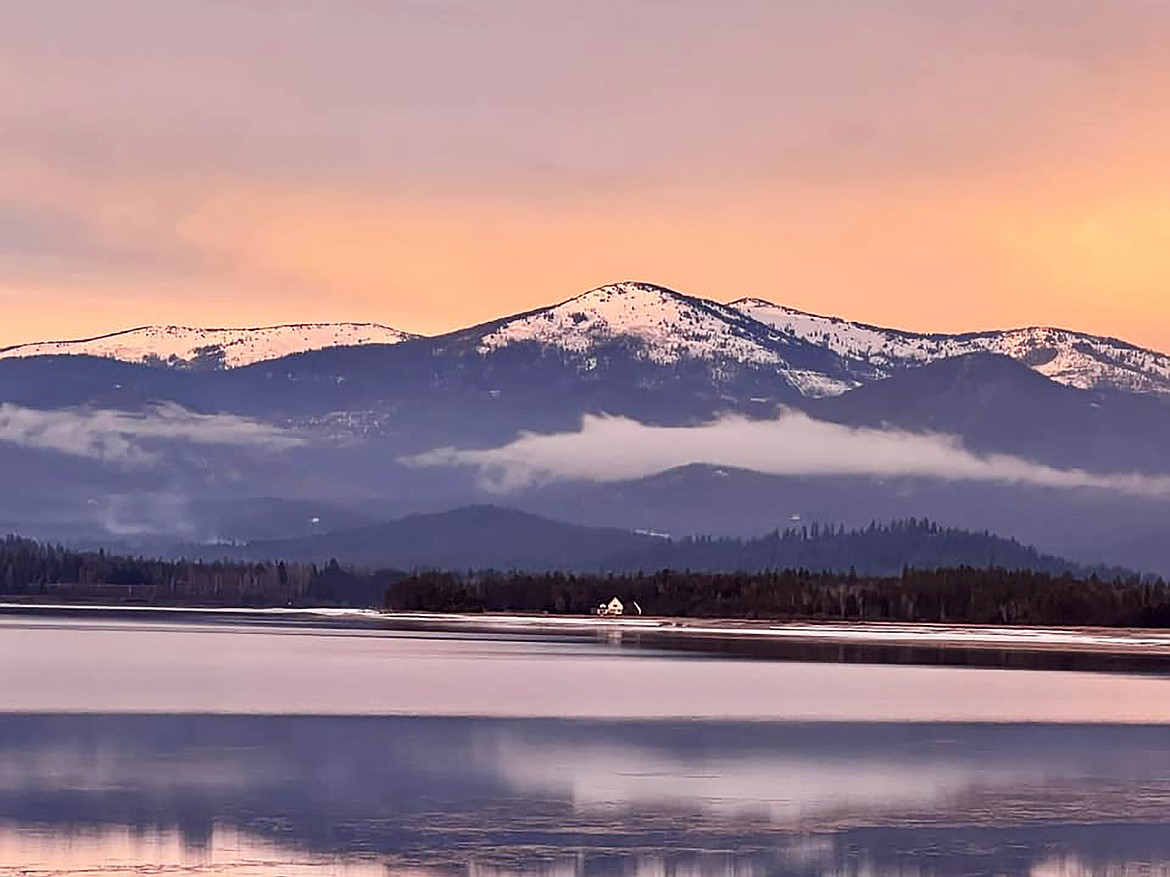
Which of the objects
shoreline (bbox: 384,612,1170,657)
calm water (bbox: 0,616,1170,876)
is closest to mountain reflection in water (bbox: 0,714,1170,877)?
calm water (bbox: 0,616,1170,876)

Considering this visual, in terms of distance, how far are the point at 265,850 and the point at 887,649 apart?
110m

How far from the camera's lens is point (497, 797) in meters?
50.9

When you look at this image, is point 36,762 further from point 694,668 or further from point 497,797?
point 694,668

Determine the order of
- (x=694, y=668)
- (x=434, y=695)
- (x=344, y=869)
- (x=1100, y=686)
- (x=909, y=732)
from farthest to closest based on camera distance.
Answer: (x=694, y=668) → (x=1100, y=686) → (x=434, y=695) → (x=909, y=732) → (x=344, y=869)

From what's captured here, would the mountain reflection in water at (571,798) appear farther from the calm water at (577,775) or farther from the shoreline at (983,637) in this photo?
the shoreline at (983,637)

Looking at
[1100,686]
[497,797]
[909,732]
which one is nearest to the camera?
[497,797]

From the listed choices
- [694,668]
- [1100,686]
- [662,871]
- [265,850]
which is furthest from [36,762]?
[694,668]

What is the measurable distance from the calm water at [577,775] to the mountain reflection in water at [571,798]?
0.38 feet

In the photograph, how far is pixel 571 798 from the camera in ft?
166

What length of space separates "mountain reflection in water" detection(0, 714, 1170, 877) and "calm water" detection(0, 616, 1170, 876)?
115mm

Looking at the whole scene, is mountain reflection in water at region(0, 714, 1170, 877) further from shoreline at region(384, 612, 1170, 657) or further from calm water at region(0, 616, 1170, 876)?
shoreline at region(384, 612, 1170, 657)

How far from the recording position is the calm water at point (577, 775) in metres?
42.4

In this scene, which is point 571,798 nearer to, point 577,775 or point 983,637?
point 577,775

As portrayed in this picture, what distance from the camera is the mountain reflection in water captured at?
41.9 metres
